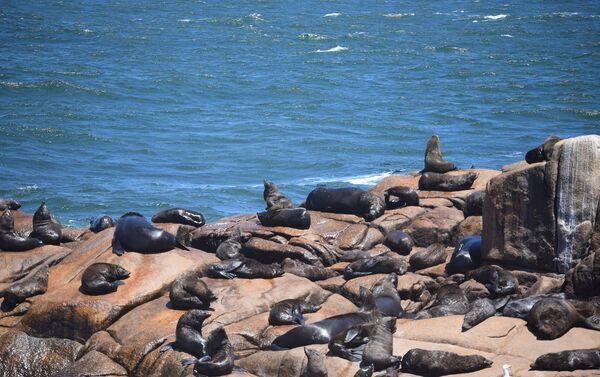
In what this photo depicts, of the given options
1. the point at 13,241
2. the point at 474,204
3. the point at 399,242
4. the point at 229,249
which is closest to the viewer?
the point at 229,249

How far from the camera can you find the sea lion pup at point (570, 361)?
11.0 m

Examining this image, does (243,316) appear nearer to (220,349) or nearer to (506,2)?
(220,349)

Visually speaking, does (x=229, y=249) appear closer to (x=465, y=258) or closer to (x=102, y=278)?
(x=102, y=278)

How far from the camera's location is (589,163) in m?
14.7

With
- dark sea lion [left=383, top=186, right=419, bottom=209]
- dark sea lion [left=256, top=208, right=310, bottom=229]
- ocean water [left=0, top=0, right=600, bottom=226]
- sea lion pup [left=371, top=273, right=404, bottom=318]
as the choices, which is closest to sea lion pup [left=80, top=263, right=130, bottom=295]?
sea lion pup [left=371, top=273, right=404, bottom=318]

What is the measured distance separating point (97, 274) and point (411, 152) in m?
24.0

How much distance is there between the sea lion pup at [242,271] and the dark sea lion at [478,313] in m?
3.55

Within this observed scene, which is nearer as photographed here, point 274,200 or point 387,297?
point 387,297

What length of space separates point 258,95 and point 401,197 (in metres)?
31.7

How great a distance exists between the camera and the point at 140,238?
15.8 metres

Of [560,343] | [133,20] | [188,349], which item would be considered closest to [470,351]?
[560,343]

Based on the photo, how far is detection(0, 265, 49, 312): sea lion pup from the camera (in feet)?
49.5

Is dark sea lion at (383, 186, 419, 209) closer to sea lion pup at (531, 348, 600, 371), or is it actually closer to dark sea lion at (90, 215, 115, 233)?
dark sea lion at (90, 215, 115, 233)

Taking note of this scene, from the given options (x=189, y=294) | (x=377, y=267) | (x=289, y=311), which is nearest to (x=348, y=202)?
(x=377, y=267)
